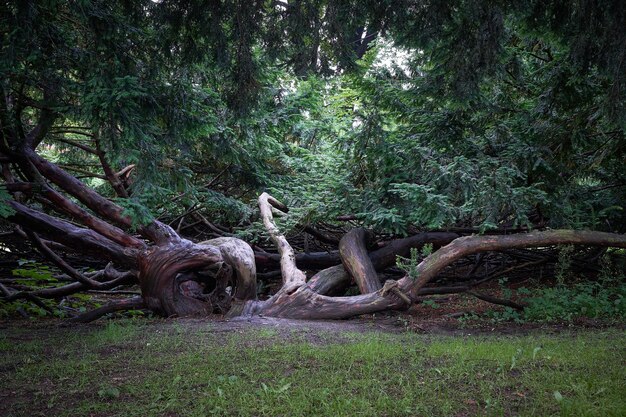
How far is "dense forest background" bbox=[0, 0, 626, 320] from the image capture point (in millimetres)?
4762

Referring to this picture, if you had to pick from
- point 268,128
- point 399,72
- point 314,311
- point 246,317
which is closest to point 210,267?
point 246,317

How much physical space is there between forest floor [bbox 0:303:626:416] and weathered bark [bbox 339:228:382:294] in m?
2.21

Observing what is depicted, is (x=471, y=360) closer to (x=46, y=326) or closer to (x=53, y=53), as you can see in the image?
(x=53, y=53)

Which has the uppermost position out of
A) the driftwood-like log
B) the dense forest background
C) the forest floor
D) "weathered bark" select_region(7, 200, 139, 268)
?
the dense forest background

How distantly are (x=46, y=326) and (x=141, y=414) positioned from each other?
179 inches

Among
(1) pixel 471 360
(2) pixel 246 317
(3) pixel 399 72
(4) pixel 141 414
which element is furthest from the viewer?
(3) pixel 399 72

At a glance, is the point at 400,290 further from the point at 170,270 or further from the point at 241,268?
the point at 170,270

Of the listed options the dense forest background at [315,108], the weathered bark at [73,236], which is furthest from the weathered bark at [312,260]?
the weathered bark at [73,236]

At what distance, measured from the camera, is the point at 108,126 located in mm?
4852

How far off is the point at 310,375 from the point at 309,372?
0.09 meters

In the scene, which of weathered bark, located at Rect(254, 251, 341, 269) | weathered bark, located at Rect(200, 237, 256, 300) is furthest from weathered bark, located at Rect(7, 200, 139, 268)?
weathered bark, located at Rect(254, 251, 341, 269)

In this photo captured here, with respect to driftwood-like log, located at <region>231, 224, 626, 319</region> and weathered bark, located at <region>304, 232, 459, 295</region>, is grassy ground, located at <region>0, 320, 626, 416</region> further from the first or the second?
weathered bark, located at <region>304, 232, 459, 295</region>

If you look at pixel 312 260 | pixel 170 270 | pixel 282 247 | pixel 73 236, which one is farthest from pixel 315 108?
pixel 73 236

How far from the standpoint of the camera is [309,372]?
3666 millimetres
